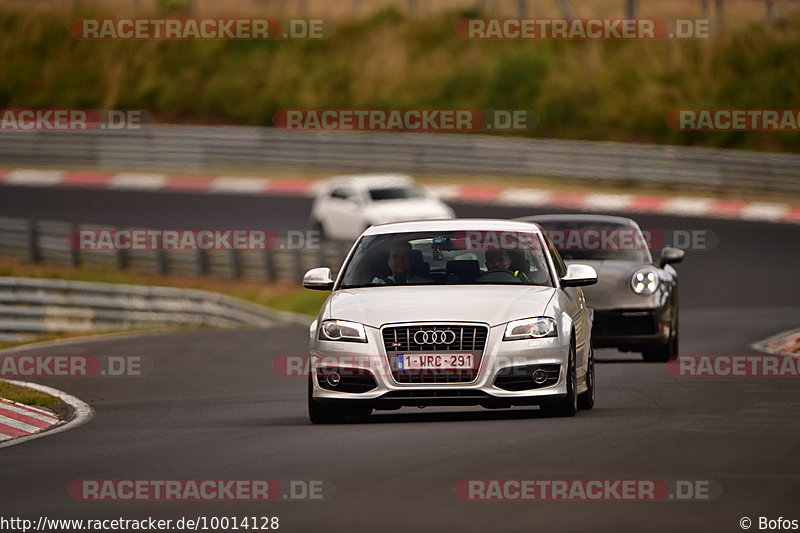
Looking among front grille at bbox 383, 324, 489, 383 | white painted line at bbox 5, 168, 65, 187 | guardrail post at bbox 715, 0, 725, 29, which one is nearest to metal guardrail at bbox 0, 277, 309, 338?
white painted line at bbox 5, 168, 65, 187

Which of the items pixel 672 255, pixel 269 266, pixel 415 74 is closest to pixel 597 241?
pixel 672 255

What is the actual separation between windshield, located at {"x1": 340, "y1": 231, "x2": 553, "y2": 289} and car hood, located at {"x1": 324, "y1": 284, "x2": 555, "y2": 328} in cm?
21

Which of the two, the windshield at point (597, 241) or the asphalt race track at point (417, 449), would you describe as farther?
the windshield at point (597, 241)

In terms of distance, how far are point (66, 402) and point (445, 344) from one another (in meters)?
4.78

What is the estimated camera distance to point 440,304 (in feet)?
37.9

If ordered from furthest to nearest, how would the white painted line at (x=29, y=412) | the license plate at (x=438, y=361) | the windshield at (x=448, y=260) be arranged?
the white painted line at (x=29, y=412), the windshield at (x=448, y=260), the license plate at (x=438, y=361)

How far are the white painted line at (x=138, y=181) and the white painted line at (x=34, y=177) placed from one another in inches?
57.4

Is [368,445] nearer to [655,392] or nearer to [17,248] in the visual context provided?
[655,392]

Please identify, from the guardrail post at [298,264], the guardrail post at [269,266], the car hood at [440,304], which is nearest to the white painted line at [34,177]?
the guardrail post at [269,266]

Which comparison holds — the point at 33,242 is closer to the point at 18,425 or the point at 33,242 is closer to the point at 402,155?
the point at 402,155

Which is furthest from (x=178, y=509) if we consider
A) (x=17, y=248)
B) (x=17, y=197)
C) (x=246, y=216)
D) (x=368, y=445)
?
(x=17, y=197)

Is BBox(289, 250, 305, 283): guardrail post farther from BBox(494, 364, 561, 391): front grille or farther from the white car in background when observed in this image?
BBox(494, 364, 561, 391): front grille

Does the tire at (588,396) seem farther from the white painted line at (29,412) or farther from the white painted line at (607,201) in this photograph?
the white painted line at (607,201)

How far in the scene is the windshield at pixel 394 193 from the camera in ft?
108
